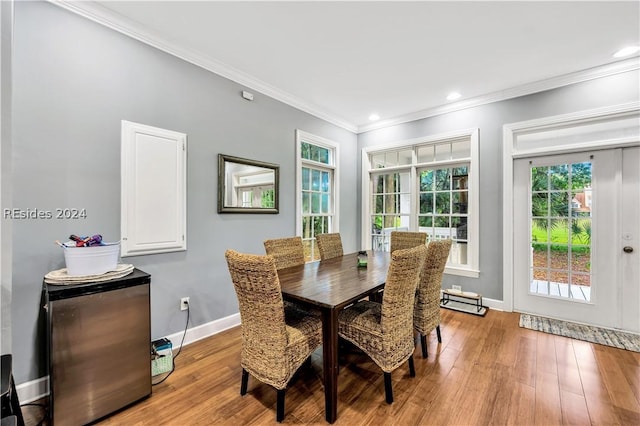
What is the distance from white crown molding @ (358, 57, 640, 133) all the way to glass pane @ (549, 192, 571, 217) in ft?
4.18

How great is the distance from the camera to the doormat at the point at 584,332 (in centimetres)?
265

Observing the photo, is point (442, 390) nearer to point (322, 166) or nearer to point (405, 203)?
point (405, 203)

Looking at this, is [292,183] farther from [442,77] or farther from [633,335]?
[633,335]

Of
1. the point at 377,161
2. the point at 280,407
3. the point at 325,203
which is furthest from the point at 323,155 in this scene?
the point at 280,407

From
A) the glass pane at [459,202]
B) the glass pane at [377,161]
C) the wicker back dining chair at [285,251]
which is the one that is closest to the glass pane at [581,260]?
the glass pane at [459,202]

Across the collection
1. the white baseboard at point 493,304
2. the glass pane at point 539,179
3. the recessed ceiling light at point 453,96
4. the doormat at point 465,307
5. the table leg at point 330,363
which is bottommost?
the doormat at point 465,307

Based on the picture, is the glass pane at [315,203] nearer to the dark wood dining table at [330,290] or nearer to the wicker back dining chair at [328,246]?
the wicker back dining chair at [328,246]

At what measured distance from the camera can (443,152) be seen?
4129mm

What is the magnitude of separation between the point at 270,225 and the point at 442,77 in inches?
107

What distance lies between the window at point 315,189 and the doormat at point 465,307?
6.51 ft

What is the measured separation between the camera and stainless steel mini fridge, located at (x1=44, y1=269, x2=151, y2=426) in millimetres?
1538

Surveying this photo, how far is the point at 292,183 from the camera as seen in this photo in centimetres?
380

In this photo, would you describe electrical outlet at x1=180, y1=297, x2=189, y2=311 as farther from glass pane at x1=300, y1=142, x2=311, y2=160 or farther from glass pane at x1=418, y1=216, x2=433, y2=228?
glass pane at x1=418, y1=216, x2=433, y2=228

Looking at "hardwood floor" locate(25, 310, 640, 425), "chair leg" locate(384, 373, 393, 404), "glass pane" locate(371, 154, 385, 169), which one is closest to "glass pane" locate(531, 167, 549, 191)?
"hardwood floor" locate(25, 310, 640, 425)
